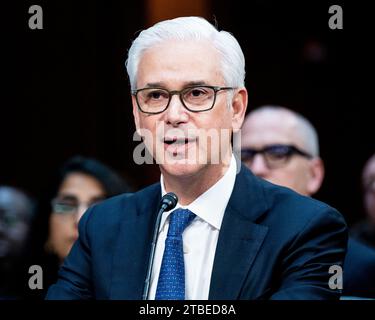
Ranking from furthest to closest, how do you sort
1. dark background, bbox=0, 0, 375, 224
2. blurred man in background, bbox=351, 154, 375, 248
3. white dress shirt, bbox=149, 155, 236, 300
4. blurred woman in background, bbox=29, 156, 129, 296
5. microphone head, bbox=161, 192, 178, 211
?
dark background, bbox=0, 0, 375, 224 < blurred man in background, bbox=351, 154, 375, 248 < blurred woman in background, bbox=29, 156, 129, 296 < white dress shirt, bbox=149, 155, 236, 300 < microphone head, bbox=161, 192, 178, 211

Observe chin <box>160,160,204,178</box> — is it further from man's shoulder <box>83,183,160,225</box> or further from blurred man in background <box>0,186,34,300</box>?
blurred man in background <box>0,186,34,300</box>

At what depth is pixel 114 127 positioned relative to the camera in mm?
5207

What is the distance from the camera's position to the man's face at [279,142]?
371 cm

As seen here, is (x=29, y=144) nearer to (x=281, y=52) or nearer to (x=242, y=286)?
(x=281, y=52)

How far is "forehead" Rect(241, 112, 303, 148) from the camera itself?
3.80m

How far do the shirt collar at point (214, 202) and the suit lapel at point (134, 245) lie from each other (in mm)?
56

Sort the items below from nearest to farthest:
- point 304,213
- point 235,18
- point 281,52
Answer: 1. point 304,213
2. point 235,18
3. point 281,52

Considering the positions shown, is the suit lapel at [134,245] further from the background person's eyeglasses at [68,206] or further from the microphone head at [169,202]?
the background person's eyeglasses at [68,206]

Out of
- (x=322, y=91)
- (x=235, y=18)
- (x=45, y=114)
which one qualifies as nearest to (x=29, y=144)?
(x=45, y=114)

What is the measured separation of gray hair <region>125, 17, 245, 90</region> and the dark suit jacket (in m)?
0.31

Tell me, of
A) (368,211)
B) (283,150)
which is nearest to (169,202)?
(283,150)

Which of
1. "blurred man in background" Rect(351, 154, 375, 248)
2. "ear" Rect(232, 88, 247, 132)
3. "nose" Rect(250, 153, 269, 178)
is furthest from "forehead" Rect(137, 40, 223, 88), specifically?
"blurred man in background" Rect(351, 154, 375, 248)
